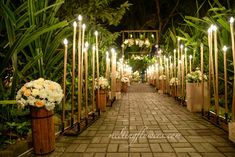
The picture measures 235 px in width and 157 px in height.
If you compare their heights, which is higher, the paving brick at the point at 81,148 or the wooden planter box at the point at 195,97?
the wooden planter box at the point at 195,97

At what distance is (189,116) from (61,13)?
13.6 ft

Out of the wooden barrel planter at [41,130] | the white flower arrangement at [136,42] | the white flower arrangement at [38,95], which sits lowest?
the wooden barrel planter at [41,130]

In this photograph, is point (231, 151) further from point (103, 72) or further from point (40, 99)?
point (103, 72)

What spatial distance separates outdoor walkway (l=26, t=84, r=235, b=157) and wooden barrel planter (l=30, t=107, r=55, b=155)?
20 cm

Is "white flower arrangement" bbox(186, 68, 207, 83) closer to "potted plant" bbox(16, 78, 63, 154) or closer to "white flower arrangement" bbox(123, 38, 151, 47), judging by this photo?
"potted plant" bbox(16, 78, 63, 154)

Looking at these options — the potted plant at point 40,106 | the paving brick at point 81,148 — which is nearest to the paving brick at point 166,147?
the paving brick at point 81,148


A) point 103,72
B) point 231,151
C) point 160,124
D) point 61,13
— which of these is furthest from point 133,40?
point 231,151

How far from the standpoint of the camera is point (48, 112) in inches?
144

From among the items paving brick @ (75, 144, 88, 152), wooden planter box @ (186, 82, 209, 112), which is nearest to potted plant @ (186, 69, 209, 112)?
wooden planter box @ (186, 82, 209, 112)

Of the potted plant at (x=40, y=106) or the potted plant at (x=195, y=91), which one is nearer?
the potted plant at (x=40, y=106)

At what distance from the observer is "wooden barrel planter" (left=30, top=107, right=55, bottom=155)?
3572 millimetres

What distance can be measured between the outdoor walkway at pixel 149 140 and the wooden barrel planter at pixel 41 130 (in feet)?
0.65

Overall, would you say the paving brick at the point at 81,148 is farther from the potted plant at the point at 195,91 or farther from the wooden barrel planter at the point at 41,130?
the potted plant at the point at 195,91

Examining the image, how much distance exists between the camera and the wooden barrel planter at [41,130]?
357 cm
